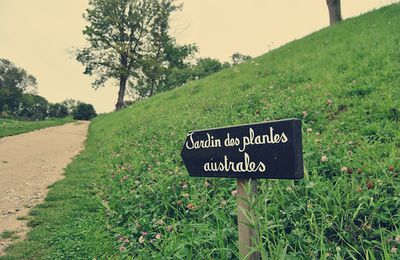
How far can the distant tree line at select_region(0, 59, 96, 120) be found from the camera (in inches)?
2966

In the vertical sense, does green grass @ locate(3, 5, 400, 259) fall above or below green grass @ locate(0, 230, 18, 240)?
above

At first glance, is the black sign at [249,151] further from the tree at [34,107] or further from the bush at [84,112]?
the tree at [34,107]

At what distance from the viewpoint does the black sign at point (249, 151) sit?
2086mm

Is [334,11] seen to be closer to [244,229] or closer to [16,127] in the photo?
[244,229]

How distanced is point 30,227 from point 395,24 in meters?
11.2

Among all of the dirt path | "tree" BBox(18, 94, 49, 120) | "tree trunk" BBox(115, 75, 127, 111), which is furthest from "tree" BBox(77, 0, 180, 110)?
"tree" BBox(18, 94, 49, 120)

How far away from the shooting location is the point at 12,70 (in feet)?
298

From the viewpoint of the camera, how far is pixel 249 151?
2318mm

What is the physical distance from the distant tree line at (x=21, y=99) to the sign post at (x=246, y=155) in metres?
75.1

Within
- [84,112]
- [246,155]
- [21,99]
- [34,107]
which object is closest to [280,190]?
[246,155]

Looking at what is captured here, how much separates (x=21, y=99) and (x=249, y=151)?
88.7 m

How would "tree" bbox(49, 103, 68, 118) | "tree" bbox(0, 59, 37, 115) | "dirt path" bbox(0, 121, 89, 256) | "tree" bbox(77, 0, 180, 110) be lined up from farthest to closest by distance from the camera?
"tree" bbox(49, 103, 68, 118), "tree" bbox(0, 59, 37, 115), "tree" bbox(77, 0, 180, 110), "dirt path" bbox(0, 121, 89, 256)

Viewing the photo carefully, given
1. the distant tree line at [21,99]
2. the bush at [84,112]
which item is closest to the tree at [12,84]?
the distant tree line at [21,99]

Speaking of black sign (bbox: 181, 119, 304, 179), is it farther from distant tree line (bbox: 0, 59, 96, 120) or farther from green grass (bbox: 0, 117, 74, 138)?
distant tree line (bbox: 0, 59, 96, 120)
